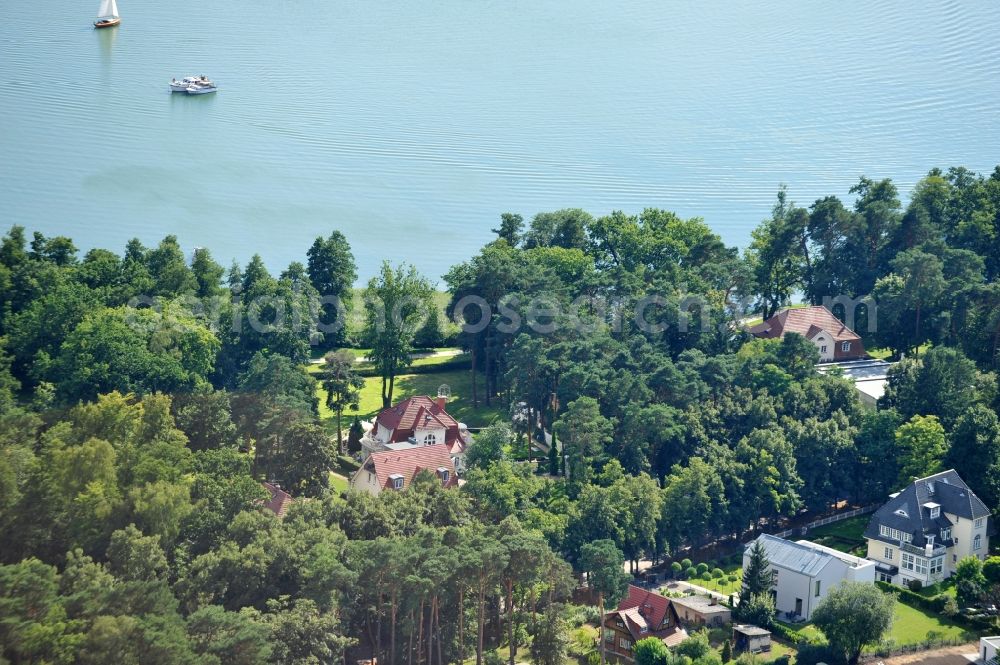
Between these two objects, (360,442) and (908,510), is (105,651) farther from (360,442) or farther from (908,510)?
(908,510)

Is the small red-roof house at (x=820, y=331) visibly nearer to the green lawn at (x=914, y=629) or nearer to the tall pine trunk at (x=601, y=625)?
the green lawn at (x=914, y=629)

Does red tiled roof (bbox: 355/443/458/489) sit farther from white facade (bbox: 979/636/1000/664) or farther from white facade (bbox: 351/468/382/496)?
white facade (bbox: 979/636/1000/664)

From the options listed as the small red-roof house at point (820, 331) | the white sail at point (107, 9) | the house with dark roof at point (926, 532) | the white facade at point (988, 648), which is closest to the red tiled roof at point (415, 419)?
the house with dark roof at point (926, 532)

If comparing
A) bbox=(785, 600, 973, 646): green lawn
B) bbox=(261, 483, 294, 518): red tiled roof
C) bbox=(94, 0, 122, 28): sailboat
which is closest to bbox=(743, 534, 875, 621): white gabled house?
bbox=(785, 600, 973, 646): green lawn

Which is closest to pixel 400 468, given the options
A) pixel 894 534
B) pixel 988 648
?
pixel 894 534

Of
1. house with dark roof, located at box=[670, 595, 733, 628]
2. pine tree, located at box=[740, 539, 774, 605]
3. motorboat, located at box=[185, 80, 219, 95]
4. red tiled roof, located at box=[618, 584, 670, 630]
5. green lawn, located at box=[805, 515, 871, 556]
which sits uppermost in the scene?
motorboat, located at box=[185, 80, 219, 95]

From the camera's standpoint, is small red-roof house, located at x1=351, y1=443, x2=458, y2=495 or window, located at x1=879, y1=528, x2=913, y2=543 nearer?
window, located at x1=879, y1=528, x2=913, y2=543

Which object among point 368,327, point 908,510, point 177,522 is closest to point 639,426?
point 908,510

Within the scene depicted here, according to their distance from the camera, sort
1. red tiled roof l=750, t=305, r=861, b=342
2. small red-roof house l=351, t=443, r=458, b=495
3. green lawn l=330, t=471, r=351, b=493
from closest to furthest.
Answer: small red-roof house l=351, t=443, r=458, b=495, green lawn l=330, t=471, r=351, b=493, red tiled roof l=750, t=305, r=861, b=342
